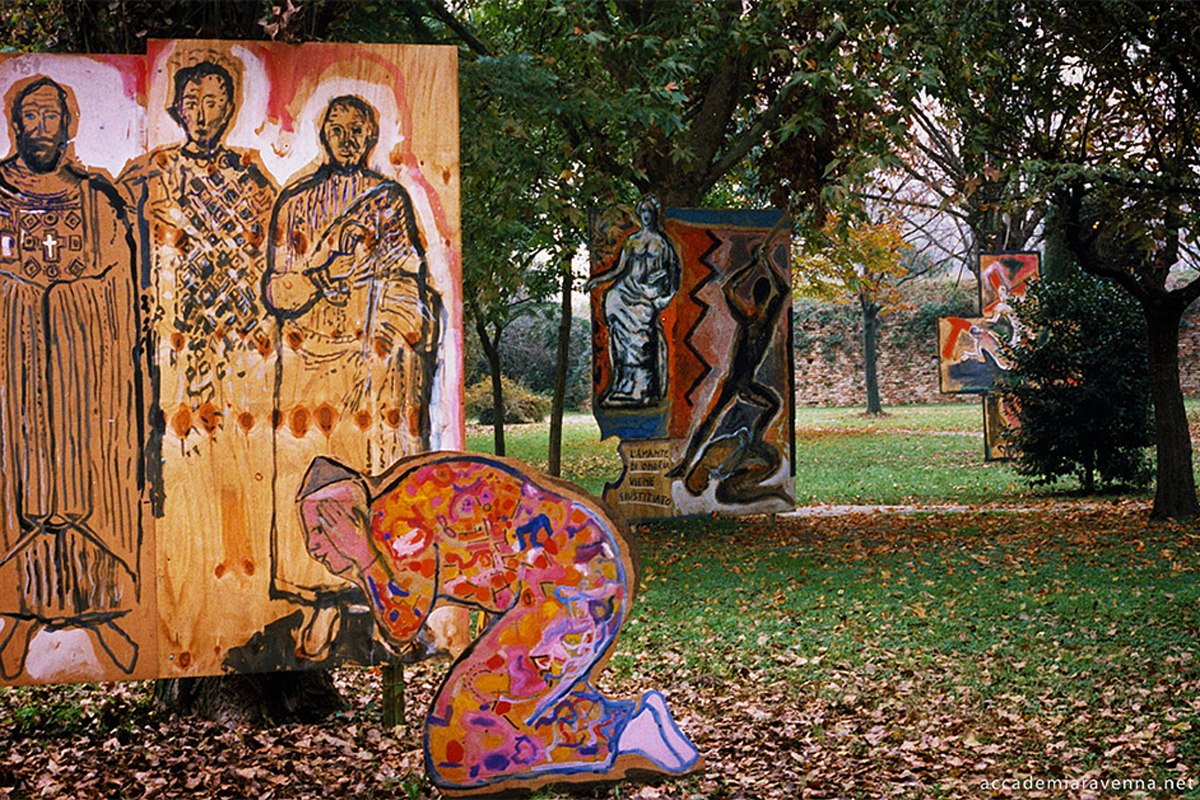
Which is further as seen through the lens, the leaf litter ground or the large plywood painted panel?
the leaf litter ground

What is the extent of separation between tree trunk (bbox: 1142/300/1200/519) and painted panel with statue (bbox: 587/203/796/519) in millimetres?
4079

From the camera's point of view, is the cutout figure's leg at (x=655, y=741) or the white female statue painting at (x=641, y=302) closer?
the cutout figure's leg at (x=655, y=741)

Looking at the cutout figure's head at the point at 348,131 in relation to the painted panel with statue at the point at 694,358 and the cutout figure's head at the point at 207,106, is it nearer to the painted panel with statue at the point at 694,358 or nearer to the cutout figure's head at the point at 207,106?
the cutout figure's head at the point at 207,106

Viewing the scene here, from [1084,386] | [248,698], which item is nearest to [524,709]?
[248,698]

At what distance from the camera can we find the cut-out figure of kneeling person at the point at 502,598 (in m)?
4.41

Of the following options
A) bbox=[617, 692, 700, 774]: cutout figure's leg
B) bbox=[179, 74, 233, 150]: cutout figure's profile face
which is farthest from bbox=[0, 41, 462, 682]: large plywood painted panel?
bbox=[617, 692, 700, 774]: cutout figure's leg

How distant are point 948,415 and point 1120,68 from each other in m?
22.9

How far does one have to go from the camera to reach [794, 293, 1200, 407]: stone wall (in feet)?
124

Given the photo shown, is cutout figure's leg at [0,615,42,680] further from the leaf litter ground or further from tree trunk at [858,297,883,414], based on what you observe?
tree trunk at [858,297,883,414]

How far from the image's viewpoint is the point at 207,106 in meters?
4.38

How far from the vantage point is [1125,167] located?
10.3 m

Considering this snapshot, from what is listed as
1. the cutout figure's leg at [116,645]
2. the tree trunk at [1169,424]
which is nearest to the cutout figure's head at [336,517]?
the cutout figure's leg at [116,645]

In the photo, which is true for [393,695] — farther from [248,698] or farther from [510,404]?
[510,404]

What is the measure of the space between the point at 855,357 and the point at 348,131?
36294 mm
